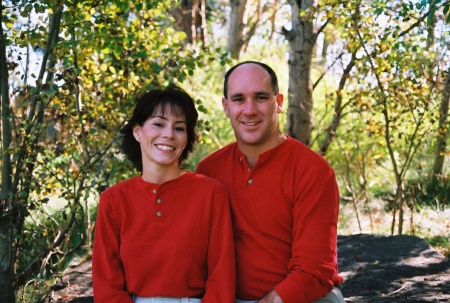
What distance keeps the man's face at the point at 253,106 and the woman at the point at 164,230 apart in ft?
0.76

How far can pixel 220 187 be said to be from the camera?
3.01 m

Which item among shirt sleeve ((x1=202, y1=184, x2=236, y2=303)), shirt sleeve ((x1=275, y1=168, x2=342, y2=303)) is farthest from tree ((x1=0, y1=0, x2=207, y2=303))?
shirt sleeve ((x1=275, y1=168, x2=342, y2=303))

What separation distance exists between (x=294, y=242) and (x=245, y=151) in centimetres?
50

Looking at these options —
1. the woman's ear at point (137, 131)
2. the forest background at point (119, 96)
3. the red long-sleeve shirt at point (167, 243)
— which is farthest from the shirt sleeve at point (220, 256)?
the forest background at point (119, 96)

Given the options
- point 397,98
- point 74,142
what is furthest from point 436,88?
point 74,142

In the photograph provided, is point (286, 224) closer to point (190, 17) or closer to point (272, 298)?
point (272, 298)

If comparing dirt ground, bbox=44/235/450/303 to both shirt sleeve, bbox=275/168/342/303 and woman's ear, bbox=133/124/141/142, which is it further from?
woman's ear, bbox=133/124/141/142

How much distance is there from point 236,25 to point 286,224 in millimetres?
9885

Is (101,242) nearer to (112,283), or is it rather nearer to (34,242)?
(112,283)

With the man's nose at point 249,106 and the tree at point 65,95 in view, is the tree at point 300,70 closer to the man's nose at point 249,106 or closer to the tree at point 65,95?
the tree at point 65,95

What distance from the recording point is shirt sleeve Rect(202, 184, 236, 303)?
284 cm

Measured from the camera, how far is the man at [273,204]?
2883 millimetres

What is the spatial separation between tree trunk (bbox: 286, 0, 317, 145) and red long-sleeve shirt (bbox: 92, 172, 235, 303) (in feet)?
11.9

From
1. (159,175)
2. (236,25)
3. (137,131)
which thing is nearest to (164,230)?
(159,175)
